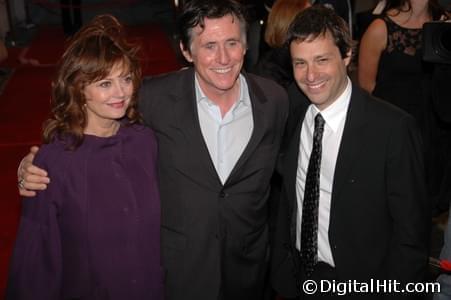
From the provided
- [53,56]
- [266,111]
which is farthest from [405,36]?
[53,56]

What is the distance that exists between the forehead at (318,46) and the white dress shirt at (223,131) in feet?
1.40

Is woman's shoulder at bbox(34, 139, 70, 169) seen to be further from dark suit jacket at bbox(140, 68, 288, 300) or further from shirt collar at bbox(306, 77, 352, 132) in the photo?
shirt collar at bbox(306, 77, 352, 132)

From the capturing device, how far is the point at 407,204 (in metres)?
1.84

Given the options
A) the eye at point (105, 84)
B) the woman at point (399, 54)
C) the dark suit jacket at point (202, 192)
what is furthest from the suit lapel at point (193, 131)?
the woman at point (399, 54)

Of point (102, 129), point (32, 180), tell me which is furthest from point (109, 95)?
Result: point (32, 180)

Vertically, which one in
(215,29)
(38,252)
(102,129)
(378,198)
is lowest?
(38,252)

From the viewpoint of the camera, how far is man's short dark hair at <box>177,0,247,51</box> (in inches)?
81.6

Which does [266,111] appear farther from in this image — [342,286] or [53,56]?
[53,56]

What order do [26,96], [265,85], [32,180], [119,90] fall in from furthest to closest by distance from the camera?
[26,96] < [265,85] < [119,90] < [32,180]

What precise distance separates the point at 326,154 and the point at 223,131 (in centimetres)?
44

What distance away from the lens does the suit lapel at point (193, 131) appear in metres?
2.09

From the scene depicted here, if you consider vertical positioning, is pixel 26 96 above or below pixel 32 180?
below

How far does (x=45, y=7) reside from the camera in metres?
11.2

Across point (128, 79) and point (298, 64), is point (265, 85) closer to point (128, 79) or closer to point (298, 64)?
point (298, 64)
